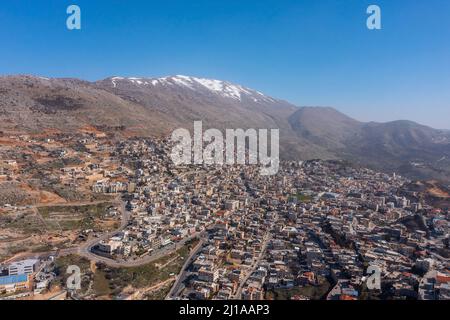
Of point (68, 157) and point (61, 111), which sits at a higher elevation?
point (61, 111)

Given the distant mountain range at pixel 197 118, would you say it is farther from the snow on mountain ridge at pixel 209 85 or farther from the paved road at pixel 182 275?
the paved road at pixel 182 275

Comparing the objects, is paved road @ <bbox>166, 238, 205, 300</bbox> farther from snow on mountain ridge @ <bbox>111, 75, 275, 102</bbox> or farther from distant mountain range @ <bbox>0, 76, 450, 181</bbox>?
snow on mountain ridge @ <bbox>111, 75, 275, 102</bbox>

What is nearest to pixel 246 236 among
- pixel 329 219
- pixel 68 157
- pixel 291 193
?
pixel 329 219

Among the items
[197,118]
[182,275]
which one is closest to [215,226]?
[182,275]

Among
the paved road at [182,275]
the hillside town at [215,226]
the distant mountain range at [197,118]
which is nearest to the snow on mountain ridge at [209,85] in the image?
the distant mountain range at [197,118]

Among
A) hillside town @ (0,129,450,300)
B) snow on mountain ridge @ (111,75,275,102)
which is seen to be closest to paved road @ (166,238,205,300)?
hillside town @ (0,129,450,300)
